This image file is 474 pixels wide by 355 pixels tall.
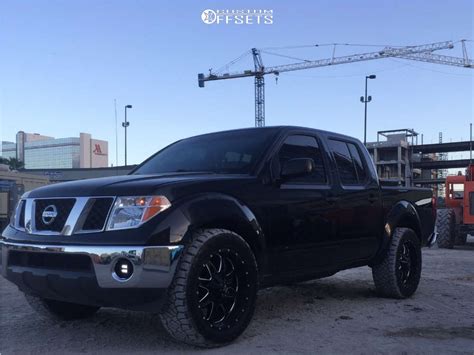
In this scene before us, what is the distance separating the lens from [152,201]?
380cm

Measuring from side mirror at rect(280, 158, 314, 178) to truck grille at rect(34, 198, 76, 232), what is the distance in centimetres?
178

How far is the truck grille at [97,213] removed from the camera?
3816 millimetres

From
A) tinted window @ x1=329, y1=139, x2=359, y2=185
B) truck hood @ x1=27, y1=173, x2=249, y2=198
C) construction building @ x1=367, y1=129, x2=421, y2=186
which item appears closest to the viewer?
truck hood @ x1=27, y1=173, x2=249, y2=198

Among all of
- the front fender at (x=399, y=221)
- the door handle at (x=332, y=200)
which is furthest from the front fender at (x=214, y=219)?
the front fender at (x=399, y=221)

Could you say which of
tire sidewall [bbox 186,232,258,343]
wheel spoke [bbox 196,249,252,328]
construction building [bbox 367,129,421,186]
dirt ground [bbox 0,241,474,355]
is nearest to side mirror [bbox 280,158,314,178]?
tire sidewall [bbox 186,232,258,343]

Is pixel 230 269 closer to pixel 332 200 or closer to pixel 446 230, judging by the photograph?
pixel 332 200

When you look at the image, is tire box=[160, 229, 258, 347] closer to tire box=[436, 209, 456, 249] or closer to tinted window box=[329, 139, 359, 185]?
tinted window box=[329, 139, 359, 185]

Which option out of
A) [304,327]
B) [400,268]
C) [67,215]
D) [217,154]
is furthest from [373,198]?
[67,215]

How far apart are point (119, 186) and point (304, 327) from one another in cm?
210

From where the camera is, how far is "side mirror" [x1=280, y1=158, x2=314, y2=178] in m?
4.57

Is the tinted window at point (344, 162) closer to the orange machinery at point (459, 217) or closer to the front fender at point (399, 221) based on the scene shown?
the front fender at point (399, 221)

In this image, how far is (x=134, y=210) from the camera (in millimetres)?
3783

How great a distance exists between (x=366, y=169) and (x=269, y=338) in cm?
260

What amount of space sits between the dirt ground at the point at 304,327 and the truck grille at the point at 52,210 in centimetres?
92
